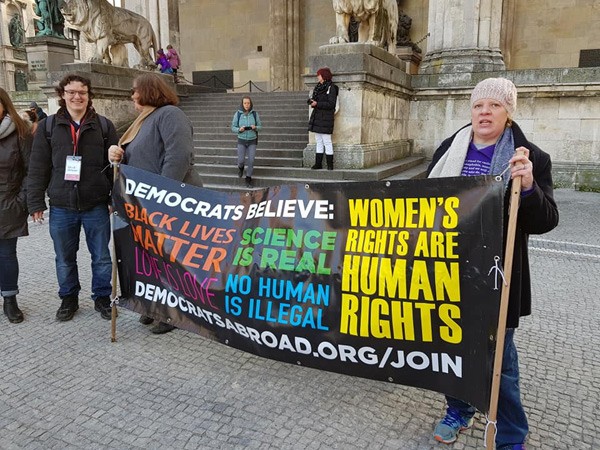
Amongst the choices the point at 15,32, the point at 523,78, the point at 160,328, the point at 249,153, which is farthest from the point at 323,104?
the point at 15,32

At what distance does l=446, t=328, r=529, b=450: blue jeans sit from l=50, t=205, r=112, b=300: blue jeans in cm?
326

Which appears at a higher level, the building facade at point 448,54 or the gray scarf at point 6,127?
the building facade at point 448,54

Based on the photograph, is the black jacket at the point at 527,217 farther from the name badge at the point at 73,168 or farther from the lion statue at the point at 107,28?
the lion statue at the point at 107,28

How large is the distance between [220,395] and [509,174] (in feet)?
6.83

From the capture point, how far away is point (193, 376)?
3336 mm

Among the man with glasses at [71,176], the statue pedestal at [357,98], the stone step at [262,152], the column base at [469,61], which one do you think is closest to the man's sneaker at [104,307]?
the man with glasses at [71,176]

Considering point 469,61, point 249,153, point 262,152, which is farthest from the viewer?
point 469,61

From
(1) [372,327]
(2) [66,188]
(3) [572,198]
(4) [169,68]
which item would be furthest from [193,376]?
(4) [169,68]

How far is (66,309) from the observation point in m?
4.29

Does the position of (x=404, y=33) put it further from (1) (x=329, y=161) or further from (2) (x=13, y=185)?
(2) (x=13, y=185)

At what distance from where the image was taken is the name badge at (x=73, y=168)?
13.3ft

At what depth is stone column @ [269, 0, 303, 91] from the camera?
19125 millimetres

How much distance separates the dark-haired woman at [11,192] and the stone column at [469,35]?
9.78 m

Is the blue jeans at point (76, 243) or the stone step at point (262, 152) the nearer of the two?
the blue jeans at point (76, 243)
